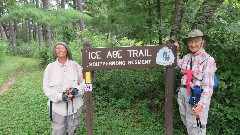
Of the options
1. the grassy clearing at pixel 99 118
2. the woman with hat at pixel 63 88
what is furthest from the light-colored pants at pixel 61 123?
the grassy clearing at pixel 99 118

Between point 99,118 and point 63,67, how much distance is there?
90.7 inches

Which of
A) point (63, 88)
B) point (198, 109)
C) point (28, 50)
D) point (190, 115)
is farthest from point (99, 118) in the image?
point (28, 50)

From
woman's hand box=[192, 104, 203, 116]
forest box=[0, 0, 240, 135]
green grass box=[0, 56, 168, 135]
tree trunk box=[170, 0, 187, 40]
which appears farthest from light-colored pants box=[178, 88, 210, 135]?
tree trunk box=[170, 0, 187, 40]

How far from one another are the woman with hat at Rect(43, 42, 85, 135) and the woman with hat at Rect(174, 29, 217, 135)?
1.50m

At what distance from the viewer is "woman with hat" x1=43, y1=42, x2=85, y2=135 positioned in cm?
362

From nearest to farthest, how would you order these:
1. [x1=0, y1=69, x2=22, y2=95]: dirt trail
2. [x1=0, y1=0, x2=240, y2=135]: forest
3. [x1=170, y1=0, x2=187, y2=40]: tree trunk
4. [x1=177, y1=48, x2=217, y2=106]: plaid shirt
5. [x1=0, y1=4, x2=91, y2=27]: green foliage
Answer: [x1=177, y1=48, x2=217, y2=106]: plaid shirt, [x1=0, y1=0, x2=240, y2=135]: forest, [x1=170, y1=0, x2=187, y2=40]: tree trunk, [x1=0, y1=69, x2=22, y2=95]: dirt trail, [x1=0, y1=4, x2=91, y2=27]: green foliage

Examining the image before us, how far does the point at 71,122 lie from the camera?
12.5 feet

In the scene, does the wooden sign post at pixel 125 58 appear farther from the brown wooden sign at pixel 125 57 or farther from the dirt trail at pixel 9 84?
the dirt trail at pixel 9 84

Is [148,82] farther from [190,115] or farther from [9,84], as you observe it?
[9,84]

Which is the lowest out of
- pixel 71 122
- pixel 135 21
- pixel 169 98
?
pixel 71 122

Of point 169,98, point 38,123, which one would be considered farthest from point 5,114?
point 169,98

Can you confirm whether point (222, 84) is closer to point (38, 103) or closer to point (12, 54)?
point (38, 103)

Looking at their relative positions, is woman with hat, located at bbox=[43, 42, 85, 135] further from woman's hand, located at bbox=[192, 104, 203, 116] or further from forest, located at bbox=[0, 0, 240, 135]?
woman's hand, located at bbox=[192, 104, 203, 116]

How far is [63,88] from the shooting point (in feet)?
12.1
